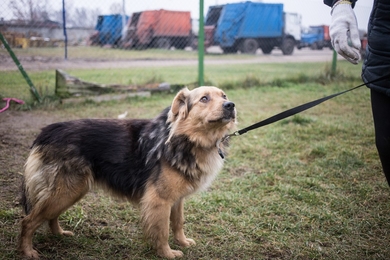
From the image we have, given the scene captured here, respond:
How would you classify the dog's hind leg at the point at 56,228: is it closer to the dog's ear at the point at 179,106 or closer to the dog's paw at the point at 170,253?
the dog's paw at the point at 170,253

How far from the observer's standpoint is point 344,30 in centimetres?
241

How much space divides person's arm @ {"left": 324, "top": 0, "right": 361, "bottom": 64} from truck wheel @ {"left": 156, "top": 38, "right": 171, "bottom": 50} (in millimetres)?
7060

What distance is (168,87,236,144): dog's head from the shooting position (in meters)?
2.80

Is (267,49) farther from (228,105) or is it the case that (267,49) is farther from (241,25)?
(228,105)

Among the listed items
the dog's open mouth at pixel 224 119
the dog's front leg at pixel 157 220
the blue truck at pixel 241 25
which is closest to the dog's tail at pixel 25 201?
the dog's front leg at pixel 157 220

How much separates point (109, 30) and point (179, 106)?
20.8 ft

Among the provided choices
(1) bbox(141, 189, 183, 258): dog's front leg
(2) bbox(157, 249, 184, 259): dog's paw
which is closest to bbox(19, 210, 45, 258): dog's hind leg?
(1) bbox(141, 189, 183, 258): dog's front leg

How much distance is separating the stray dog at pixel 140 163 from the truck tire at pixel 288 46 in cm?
1148

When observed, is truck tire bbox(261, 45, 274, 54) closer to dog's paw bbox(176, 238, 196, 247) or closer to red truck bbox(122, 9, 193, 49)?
red truck bbox(122, 9, 193, 49)

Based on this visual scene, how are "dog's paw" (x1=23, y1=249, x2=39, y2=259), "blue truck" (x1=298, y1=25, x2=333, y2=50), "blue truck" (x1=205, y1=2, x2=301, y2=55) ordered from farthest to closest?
1. "blue truck" (x1=298, y1=25, x2=333, y2=50)
2. "blue truck" (x1=205, y1=2, x2=301, y2=55)
3. "dog's paw" (x1=23, y1=249, x2=39, y2=259)

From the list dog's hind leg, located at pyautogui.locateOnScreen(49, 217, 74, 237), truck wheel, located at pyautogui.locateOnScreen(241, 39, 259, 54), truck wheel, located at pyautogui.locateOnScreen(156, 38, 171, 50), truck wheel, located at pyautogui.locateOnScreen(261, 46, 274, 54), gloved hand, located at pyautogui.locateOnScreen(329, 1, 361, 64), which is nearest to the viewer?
gloved hand, located at pyautogui.locateOnScreen(329, 1, 361, 64)

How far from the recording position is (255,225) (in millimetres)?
3199

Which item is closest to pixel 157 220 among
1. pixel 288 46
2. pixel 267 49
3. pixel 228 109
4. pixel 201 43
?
pixel 228 109

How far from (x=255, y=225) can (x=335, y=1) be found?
196cm
